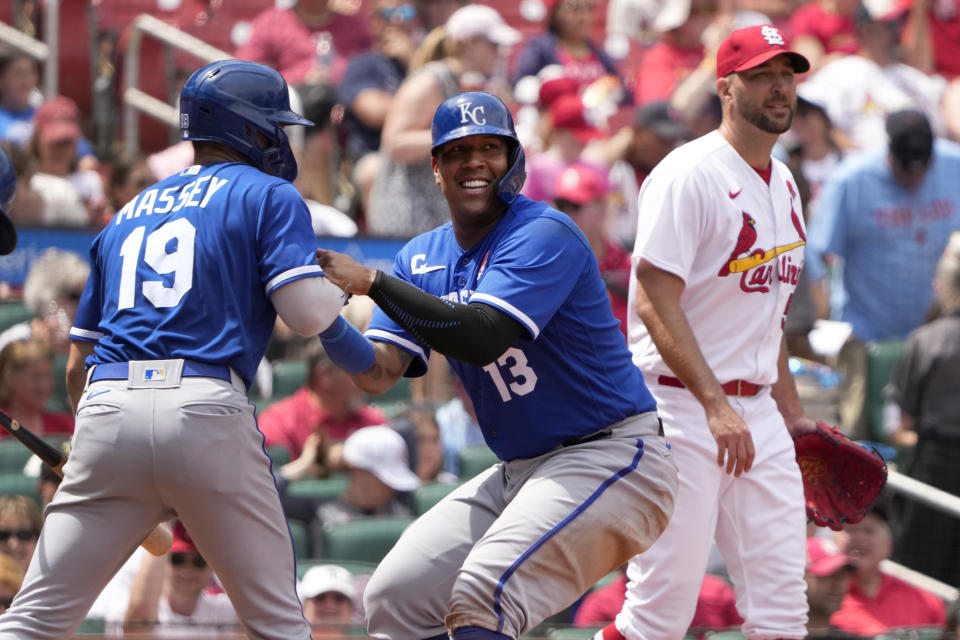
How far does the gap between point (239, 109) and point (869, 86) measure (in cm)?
670

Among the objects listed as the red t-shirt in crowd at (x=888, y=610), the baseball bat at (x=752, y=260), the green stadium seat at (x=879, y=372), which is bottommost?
the red t-shirt in crowd at (x=888, y=610)

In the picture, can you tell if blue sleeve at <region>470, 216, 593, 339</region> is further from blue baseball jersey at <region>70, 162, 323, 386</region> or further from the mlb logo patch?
the mlb logo patch

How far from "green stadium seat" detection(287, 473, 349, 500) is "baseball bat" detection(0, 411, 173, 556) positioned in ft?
8.28

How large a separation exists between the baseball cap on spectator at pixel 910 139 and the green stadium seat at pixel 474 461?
9.46 ft

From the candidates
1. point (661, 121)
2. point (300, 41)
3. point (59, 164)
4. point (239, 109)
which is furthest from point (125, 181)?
point (239, 109)

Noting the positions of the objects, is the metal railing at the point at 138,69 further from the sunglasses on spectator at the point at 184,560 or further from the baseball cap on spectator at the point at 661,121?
the sunglasses on spectator at the point at 184,560

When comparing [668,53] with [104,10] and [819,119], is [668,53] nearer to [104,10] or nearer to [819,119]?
[819,119]

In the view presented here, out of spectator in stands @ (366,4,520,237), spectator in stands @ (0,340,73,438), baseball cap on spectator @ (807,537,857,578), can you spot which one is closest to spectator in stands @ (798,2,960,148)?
spectator in stands @ (366,4,520,237)

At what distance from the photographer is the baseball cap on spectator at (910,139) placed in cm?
843

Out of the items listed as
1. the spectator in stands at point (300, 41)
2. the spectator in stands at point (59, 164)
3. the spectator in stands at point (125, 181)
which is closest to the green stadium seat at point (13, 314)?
the spectator in stands at point (59, 164)

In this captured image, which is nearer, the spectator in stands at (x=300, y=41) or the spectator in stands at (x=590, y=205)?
the spectator in stands at (x=590, y=205)

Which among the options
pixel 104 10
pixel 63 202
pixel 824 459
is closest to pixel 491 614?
pixel 824 459

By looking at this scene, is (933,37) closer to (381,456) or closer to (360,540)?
(381,456)

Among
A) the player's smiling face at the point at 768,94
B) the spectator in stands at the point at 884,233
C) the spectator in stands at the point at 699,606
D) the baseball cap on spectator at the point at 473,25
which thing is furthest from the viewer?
the baseball cap on spectator at the point at 473,25
